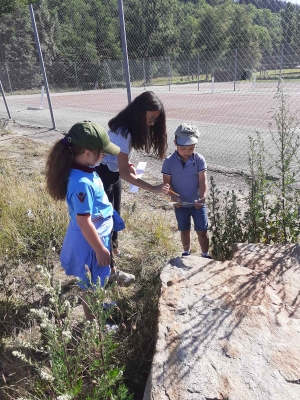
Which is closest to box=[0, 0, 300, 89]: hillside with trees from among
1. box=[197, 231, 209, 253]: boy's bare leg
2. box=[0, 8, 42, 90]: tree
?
box=[197, 231, 209, 253]: boy's bare leg

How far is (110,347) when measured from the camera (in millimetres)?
1679

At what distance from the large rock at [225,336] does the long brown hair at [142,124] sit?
3.43 ft

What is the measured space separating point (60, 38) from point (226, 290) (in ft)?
46.7

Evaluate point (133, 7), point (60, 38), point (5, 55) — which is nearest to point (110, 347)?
point (133, 7)

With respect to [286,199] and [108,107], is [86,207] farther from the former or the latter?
[108,107]

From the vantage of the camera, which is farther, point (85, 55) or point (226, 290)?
point (85, 55)

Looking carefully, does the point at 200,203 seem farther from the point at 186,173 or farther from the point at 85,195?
the point at 85,195

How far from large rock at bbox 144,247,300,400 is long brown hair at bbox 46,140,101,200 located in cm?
84

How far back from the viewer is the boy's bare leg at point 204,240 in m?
3.17

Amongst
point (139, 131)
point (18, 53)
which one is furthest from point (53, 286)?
point (18, 53)

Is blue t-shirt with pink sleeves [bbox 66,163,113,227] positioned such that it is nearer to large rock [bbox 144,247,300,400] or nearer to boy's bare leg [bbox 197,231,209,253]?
large rock [bbox 144,247,300,400]

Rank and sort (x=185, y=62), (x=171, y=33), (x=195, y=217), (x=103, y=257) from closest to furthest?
1. (x=103, y=257)
2. (x=195, y=217)
3. (x=171, y=33)
4. (x=185, y=62)

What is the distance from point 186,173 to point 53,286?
4.60 feet

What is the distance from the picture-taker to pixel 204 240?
10.5ft
